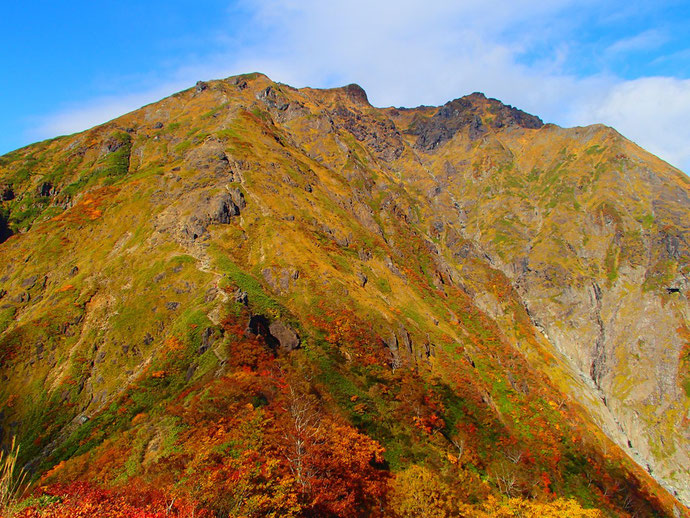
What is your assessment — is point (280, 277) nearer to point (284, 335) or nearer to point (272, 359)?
point (284, 335)

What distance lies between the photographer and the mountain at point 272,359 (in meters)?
37.8

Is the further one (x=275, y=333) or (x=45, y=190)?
(x=45, y=190)

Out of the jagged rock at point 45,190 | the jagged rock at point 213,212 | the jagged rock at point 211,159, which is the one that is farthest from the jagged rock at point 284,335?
the jagged rock at point 45,190

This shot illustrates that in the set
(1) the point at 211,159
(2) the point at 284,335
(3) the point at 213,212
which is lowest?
(2) the point at 284,335

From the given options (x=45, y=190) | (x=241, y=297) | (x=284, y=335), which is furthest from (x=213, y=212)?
(x=45, y=190)

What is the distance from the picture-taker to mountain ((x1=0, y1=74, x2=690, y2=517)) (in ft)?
124

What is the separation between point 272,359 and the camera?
2243 inches

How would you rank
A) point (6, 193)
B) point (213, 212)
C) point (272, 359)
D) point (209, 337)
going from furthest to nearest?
point (6, 193) → point (213, 212) → point (272, 359) → point (209, 337)

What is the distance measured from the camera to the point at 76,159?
137875 millimetres

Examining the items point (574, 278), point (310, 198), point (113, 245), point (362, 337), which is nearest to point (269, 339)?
point (362, 337)

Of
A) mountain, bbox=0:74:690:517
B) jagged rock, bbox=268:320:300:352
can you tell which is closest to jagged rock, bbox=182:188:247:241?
mountain, bbox=0:74:690:517

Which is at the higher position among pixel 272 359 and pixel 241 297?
pixel 241 297

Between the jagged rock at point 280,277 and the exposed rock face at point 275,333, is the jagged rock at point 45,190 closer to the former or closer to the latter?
the jagged rock at point 280,277

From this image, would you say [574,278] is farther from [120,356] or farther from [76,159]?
[76,159]
